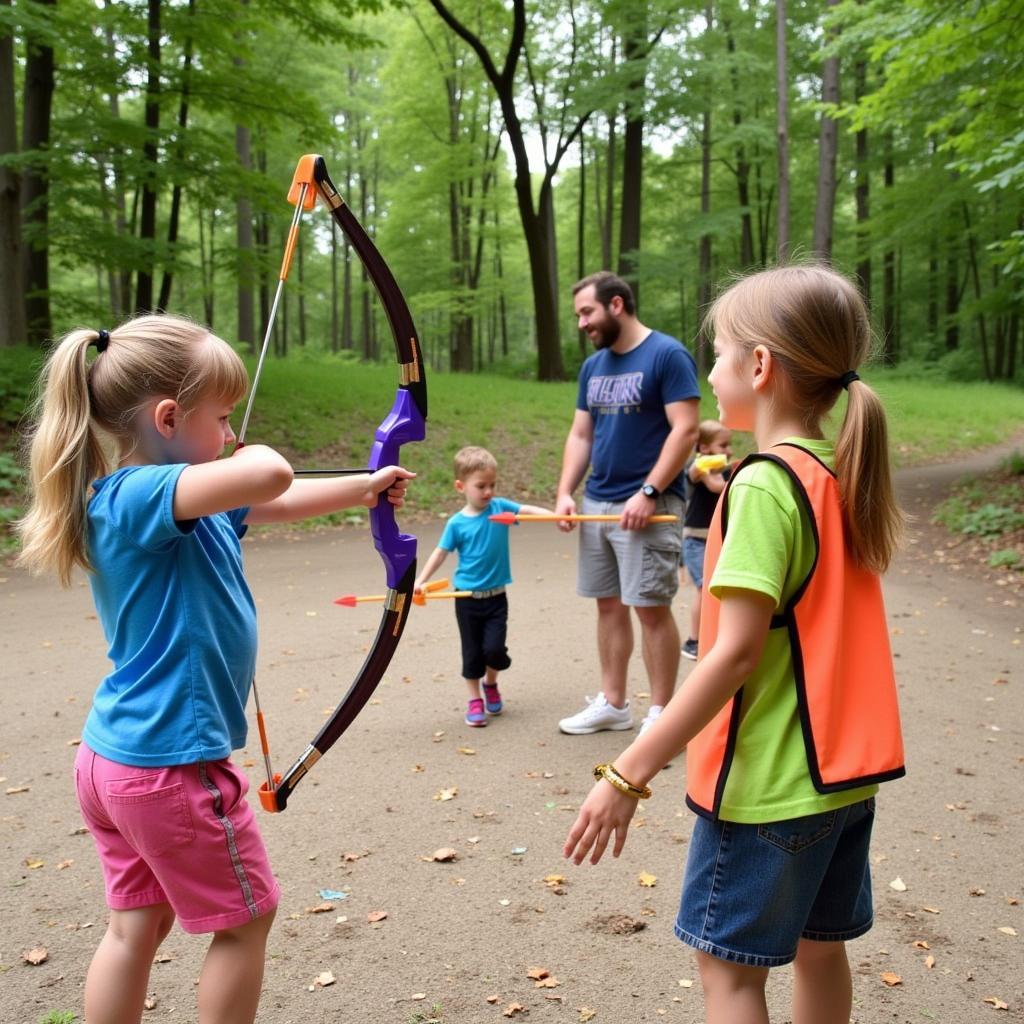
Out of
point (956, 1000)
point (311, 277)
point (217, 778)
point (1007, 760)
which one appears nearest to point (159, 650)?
point (217, 778)

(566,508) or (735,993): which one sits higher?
(566,508)

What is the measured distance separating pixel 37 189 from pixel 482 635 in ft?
33.1

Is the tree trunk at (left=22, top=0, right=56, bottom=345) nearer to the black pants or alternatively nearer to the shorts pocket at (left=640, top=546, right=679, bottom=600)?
the black pants

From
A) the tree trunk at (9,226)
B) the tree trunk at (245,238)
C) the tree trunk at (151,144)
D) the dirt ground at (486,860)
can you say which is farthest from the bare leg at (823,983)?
the tree trunk at (245,238)

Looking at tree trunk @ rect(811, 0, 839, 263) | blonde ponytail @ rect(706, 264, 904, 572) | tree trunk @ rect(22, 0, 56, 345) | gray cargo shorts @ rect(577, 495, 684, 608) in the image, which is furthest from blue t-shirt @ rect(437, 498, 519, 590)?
tree trunk @ rect(811, 0, 839, 263)

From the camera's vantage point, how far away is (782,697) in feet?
5.01

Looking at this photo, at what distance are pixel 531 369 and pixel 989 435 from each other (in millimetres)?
13924

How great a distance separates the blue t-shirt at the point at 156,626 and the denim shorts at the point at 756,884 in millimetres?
866

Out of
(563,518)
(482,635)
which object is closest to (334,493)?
(563,518)

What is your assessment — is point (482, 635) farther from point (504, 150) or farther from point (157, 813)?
point (504, 150)

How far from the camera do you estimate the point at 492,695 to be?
4.59 meters

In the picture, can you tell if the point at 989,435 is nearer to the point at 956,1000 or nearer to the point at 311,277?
the point at 956,1000

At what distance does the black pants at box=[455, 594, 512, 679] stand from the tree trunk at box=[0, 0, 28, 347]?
9.01 metres

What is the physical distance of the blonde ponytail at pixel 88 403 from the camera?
1.70 m
